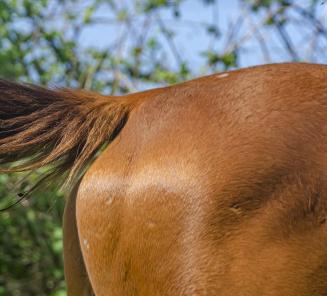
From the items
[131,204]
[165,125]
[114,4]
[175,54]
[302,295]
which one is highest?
[114,4]

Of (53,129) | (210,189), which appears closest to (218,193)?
(210,189)

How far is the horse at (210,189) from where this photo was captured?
199 cm

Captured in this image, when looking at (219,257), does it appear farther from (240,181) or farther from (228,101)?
(228,101)

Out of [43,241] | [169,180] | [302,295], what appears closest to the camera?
[302,295]

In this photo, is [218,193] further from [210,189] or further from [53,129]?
[53,129]

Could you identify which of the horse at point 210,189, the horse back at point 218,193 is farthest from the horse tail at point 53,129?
the horse back at point 218,193

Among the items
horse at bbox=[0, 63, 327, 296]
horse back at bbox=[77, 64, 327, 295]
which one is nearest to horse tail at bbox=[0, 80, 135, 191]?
horse at bbox=[0, 63, 327, 296]

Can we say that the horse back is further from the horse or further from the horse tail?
the horse tail

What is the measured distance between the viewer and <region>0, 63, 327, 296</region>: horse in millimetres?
1987

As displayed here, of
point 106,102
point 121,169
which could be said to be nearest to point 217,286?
point 121,169

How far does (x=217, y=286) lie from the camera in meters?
2.02

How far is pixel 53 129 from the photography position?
8.03ft

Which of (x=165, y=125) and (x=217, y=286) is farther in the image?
(x=165, y=125)

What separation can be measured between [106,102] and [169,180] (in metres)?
0.44
